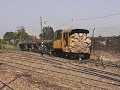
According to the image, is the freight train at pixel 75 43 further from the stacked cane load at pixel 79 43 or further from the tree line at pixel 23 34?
the tree line at pixel 23 34

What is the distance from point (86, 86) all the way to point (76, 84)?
457 mm

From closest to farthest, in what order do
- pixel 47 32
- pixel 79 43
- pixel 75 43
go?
pixel 75 43
pixel 79 43
pixel 47 32

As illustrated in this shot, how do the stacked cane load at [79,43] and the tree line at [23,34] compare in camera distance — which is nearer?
the stacked cane load at [79,43]

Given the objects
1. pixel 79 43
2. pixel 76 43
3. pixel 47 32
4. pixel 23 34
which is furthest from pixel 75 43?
pixel 23 34

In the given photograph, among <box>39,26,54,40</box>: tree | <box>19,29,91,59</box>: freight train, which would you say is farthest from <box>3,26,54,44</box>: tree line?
<box>19,29,91,59</box>: freight train

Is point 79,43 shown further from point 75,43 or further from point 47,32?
point 47,32

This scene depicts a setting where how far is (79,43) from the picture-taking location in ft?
96.0

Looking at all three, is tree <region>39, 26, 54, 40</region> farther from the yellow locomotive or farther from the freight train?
the yellow locomotive

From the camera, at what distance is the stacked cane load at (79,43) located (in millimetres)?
29094

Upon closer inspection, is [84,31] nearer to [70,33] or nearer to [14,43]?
[70,33]

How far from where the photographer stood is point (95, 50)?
1359 inches

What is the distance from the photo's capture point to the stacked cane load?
1145 inches

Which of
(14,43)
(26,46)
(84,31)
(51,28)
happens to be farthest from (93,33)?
(51,28)

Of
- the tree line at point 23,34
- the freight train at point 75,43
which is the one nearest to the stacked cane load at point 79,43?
the freight train at point 75,43
